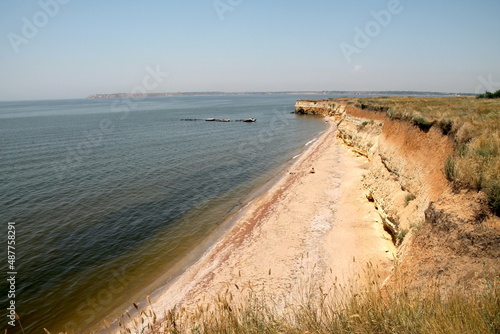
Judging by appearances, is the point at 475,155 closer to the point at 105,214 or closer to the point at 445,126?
the point at 445,126

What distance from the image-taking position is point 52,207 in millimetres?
20891

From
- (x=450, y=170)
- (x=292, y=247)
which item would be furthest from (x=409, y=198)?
(x=292, y=247)

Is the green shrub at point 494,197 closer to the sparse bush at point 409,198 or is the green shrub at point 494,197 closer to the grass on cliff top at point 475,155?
the grass on cliff top at point 475,155

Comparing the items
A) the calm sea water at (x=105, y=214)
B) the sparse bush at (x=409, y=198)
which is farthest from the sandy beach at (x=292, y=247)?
the sparse bush at (x=409, y=198)

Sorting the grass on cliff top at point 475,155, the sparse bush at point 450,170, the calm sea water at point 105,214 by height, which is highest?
the grass on cliff top at point 475,155

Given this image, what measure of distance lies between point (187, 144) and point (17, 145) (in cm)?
2717

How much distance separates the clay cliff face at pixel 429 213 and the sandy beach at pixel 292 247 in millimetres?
1592

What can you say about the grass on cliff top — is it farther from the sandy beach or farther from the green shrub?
the sandy beach

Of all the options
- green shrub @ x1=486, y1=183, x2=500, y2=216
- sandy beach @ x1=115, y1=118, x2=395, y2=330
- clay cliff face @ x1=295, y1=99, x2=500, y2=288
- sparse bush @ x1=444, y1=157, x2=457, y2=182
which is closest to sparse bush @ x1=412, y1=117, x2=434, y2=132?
clay cliff face @ x1=295, y1=99, x2=500, y2=288

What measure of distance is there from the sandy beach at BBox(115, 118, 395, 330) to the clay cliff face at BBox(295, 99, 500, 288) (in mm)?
1592

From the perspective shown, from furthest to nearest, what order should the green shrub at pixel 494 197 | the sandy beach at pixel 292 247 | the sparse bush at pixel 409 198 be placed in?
the sparse bush at pixel 409 198 → the sandy beach at pixel 292 247 → the green shrub at pixel 494 197

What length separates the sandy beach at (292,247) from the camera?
39.3ft

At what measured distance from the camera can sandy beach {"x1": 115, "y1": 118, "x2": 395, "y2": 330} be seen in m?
12.0

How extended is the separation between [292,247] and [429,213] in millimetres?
7826
